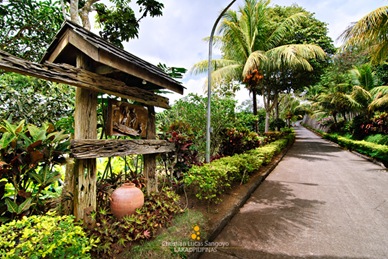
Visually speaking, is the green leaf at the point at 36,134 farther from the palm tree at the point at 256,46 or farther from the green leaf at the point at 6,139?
the palm tree at the point at 256,46

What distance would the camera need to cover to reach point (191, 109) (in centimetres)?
612

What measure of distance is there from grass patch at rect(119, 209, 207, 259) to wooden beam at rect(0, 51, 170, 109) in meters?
2.16

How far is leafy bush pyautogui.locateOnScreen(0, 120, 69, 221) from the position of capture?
2.01 m

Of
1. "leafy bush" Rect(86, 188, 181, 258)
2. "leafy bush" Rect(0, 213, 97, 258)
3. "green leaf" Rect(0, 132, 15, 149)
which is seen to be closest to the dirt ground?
"leafy bush" Rect(86, 188, 181, 258)

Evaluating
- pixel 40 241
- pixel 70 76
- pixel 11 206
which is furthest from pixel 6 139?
pixel 40 241

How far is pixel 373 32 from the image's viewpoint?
7320 millimetres

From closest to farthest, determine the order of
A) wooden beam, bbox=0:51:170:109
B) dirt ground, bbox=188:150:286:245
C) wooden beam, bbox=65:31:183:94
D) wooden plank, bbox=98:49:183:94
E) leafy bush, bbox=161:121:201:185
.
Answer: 1. wooden beam, bbox=0:51:170:109
2. wooden beam, bbox=65:31:183:94
3. wooden plank, bbox=98:49:183:94
4. dirt ground, bbox=188:150:286:245
5. leafy bush, bbox=161:121:201:185

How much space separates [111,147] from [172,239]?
1.58 m

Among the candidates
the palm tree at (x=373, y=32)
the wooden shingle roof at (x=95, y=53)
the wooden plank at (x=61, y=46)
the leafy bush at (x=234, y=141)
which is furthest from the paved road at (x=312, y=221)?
the palm tree at (x=373, y=32)

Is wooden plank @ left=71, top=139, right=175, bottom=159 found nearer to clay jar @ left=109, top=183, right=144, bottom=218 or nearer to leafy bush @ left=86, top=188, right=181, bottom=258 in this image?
clay jar @ left=109, top=183, right=144, bottom=218

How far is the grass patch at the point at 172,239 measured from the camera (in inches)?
94.8

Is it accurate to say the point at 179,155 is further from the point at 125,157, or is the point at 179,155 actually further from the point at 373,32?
the point at 373,32

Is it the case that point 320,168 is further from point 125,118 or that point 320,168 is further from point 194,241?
point 125,118

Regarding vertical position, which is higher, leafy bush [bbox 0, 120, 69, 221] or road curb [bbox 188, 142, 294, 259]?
leafy bush [bbox 0, 120, 69, 221]
